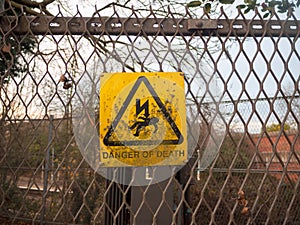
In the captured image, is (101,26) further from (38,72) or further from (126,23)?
(38,72)

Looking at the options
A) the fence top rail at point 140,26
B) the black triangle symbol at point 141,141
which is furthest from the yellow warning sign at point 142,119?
the fence top rail at point 140,26

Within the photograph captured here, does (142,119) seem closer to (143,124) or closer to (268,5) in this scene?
(143,124)

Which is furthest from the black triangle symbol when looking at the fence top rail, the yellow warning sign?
the fence top rail

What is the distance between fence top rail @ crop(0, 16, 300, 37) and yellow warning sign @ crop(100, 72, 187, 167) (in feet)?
0.52

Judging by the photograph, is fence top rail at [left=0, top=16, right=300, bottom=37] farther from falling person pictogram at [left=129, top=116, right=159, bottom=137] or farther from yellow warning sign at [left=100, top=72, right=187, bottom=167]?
falling person pictogram at [left=129, top=116, right=159, bottom=137]

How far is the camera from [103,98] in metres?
1.13

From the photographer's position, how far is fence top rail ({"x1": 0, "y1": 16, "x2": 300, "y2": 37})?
3.88 feet

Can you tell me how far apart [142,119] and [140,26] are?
31 centimetres

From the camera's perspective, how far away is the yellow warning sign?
43.4 inches

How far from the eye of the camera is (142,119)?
1.12 meters

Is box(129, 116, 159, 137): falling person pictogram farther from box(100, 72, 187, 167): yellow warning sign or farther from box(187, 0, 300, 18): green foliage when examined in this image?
box(187, 0, 300, 18): green foliage

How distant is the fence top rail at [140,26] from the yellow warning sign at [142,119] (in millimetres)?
159

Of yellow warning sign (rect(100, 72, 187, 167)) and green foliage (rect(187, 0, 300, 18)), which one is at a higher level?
green foliage (rect(187, 0, 300, 18))

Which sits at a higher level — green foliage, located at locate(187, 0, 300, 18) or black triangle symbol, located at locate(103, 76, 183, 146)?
green foliage, located at locate(187, 0, 300, 18)
